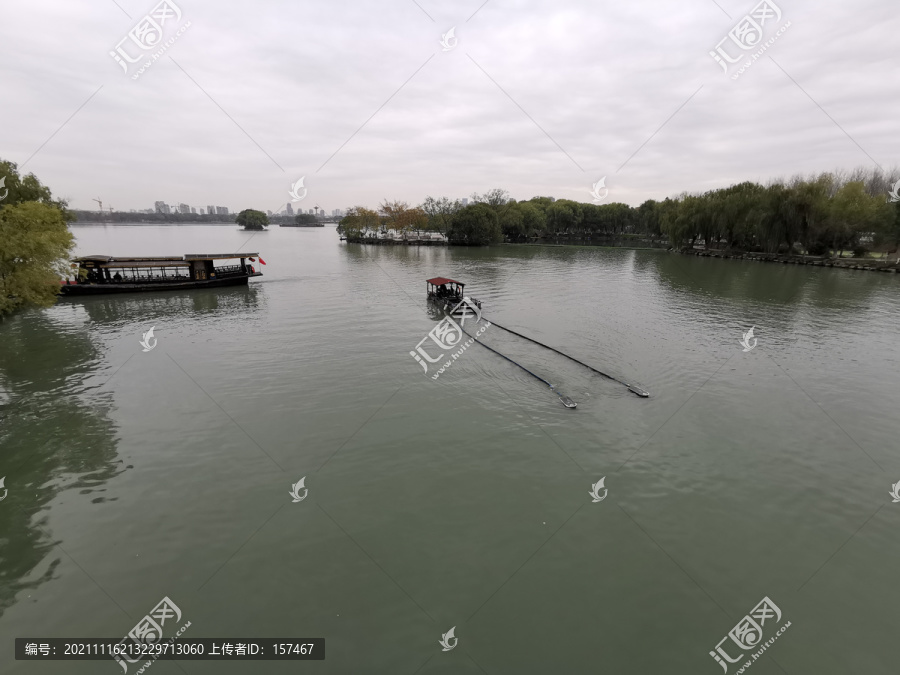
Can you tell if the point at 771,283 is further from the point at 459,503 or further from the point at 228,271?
the point at 228,271

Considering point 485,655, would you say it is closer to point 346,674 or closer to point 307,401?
point 346,674

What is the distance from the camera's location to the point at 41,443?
1521 centimetres

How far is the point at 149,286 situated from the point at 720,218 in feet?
344

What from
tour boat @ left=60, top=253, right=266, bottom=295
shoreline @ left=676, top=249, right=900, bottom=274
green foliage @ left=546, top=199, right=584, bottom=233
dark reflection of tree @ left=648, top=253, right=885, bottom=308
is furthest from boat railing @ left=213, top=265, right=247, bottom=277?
green foliage @ left=546, top=199, right=584, bottom=233

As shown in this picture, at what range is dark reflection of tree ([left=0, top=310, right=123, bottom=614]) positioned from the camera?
10516 mm

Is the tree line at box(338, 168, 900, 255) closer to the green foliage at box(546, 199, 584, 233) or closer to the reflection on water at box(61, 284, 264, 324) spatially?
the green foliage at box(546, 199, 584, 233)

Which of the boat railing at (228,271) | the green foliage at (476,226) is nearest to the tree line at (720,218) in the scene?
the green foliage at (476,226)

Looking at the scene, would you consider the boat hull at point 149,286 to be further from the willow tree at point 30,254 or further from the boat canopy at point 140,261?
the willow tree at point 30,254

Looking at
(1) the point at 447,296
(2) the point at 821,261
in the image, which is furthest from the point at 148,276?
(2) the point at 821,261

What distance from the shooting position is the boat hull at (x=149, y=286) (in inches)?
1670

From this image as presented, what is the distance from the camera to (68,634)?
8523 millimetres

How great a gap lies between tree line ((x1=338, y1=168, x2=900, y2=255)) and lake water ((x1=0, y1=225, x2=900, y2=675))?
56.3m

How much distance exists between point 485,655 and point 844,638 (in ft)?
26.0

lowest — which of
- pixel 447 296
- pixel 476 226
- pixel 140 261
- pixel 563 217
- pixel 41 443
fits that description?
pixel 41 443
